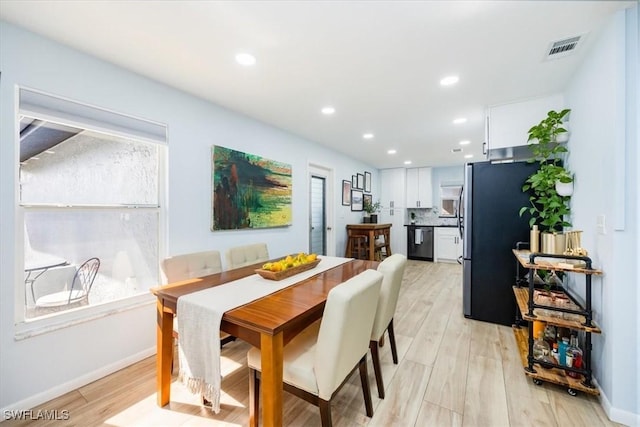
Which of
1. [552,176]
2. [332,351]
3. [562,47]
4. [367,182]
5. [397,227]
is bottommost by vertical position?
[332,351]

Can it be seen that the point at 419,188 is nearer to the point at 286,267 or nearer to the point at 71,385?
the point at 286,267

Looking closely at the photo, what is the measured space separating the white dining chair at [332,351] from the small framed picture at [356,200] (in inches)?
166

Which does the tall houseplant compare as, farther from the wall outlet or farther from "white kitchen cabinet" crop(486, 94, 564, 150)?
the wall outlet

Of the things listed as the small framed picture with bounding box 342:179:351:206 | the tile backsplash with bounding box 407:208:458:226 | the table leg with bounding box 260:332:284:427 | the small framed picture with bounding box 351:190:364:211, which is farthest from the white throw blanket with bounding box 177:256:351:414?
the tile backsplash with bounding box 407:208:458:226

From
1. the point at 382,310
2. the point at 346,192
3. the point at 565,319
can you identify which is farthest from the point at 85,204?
the point at 346,192

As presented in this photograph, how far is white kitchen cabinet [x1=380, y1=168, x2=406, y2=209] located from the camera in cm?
685

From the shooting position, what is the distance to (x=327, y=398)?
4.26 ft

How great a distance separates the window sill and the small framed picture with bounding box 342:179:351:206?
3738 millimetres

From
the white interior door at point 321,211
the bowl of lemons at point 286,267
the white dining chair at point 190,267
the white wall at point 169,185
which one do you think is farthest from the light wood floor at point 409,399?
the white interior door at point 321,211

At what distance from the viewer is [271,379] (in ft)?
4.00

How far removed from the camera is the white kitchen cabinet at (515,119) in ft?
8.66

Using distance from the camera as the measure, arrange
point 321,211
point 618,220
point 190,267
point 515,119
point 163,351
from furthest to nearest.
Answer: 1. point 321,211
2. point 515,119
3. point 190,267
4. point 163,351
5. point 618,220

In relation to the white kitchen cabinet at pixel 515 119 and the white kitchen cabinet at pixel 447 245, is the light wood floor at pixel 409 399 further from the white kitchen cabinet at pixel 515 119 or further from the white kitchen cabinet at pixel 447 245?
the white kitchen cabinet at pixel 447 245

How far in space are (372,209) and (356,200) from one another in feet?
2.55
